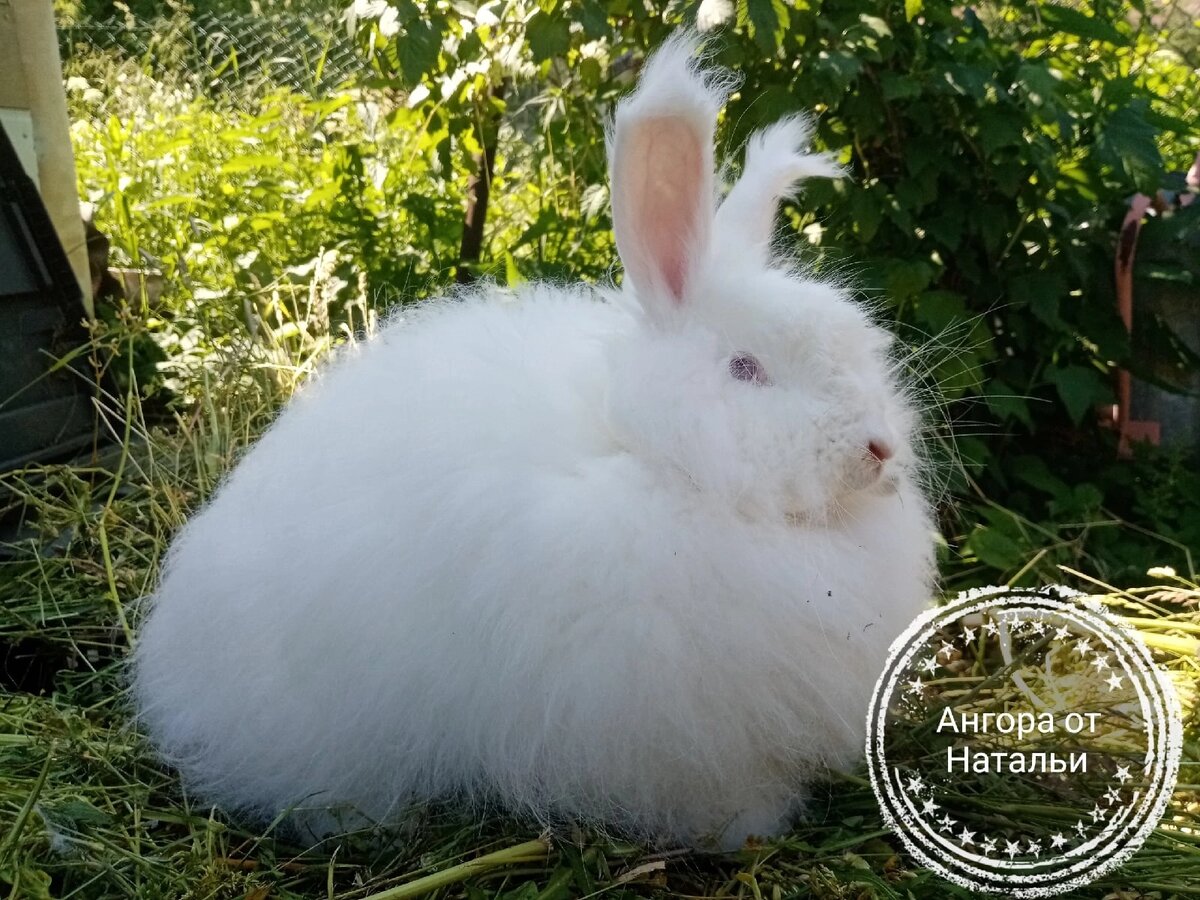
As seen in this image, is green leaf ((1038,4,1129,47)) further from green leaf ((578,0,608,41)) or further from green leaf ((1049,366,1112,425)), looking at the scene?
green leaf ((578,0,608,41))

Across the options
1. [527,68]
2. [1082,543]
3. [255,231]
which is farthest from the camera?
Result: [255,231]

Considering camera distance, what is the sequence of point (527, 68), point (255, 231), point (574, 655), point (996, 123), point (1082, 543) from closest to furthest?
point (574, 655) → point (996, 123) → point (1082, 543) → point (527, 68) → point (255, 231)

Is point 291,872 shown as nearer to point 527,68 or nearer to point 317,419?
point 317,419

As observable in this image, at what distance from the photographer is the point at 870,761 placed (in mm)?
1525

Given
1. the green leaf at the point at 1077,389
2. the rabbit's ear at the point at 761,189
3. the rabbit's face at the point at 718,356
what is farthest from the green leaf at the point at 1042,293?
the rabbit's face at the point at 718,356

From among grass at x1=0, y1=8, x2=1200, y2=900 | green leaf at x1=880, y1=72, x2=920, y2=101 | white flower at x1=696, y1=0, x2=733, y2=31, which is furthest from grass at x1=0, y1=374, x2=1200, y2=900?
white flower at x1=696, y1=0, x2=733, y2=31

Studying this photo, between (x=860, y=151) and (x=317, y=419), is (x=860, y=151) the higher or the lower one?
the higher one

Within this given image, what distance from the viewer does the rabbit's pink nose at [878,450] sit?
1.33 metres

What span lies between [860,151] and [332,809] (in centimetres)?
198

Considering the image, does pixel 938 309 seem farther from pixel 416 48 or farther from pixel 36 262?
pixel 36 262

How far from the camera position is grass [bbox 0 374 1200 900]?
1.40 meters

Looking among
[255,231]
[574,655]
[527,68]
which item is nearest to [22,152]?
[255,231]

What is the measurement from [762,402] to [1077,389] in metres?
1.56
